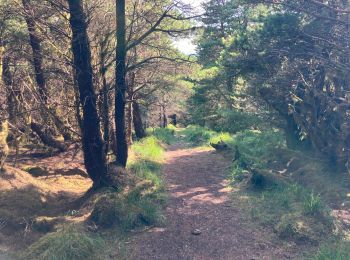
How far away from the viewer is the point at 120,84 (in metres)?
9.09

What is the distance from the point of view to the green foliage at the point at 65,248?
5387 mm

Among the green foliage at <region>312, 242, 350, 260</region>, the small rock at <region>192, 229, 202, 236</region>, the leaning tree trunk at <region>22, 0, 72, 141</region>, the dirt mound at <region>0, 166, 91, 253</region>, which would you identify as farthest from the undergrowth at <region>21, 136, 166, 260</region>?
the green foliage at <region>312, 242, 350, 260</region>

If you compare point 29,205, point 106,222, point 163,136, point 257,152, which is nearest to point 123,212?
point 106,222

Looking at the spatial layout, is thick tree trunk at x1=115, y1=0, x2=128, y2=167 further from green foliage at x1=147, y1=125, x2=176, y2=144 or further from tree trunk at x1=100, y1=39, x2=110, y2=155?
green foliage at x1=147, y1=125, x2=176, y2=144

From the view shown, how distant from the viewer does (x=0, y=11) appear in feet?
26.9

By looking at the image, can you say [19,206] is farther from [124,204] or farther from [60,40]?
[60,40]

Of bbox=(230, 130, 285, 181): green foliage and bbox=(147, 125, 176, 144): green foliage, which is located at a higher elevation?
bbox=(230, 130, 285, 181): green foliage

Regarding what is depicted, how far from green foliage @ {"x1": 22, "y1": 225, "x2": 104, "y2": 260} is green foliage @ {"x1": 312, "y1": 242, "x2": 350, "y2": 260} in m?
3.18

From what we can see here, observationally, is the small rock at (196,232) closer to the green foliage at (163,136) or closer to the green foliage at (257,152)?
the green foliage at (257,152)

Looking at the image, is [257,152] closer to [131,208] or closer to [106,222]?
[131,208]

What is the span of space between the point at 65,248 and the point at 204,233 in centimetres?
248

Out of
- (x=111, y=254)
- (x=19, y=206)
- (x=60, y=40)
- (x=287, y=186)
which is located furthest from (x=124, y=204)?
(x=60, y=40)

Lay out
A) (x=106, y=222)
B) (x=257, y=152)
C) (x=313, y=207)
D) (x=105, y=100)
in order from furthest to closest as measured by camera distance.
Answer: (x=257, y=152)
(x=105, y=100)
(x=313, y=207)
(x=106, y=222)

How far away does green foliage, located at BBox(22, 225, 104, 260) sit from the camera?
5.39 metres
